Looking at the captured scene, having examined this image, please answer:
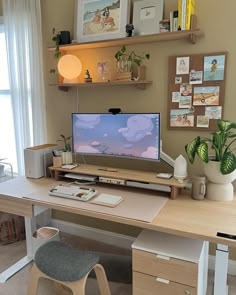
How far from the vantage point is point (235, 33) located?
6.10 ft

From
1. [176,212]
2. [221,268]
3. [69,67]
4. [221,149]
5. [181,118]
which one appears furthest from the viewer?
[69,67]

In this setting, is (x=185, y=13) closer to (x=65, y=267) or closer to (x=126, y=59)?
(x=126, y=59)

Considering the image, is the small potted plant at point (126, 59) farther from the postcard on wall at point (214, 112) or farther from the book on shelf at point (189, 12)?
the postcard on wall at point (214, 112)

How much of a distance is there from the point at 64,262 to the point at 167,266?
0.58 m

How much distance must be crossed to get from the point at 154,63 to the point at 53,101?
109 cm

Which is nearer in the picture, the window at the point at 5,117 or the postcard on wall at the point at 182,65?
the postcard on wall at the point at 182,65

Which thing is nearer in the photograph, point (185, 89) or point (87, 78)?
point (185, 89)

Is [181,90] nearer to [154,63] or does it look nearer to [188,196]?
[154,63]

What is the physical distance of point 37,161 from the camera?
89.7 inches

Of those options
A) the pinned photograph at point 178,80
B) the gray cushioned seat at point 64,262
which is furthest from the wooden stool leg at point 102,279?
the pinned photograph at point 178,80

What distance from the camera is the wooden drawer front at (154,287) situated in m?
1.44

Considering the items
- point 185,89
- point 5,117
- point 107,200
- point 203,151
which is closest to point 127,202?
point 107,200

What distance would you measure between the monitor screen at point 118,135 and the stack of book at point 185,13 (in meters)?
0.63

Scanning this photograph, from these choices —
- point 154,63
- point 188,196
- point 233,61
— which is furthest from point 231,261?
point 154,63
